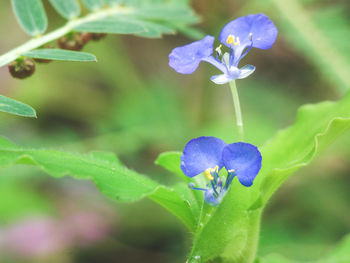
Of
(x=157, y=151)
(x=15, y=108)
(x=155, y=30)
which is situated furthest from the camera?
(x=157, y=151)

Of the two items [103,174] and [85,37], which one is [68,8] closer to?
[85,37]

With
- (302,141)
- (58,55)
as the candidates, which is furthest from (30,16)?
(302,141)

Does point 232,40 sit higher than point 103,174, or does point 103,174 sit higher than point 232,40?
point 232,40

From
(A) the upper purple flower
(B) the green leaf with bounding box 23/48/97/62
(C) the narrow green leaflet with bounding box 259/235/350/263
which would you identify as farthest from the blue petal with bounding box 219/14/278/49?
(C) the narrow green leaflet with bounding box 259/235/350/263

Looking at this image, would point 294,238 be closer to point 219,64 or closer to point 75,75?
point 219,64

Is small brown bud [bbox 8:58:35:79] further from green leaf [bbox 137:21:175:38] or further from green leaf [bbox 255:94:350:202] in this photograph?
green leaf [bbox 255:94:350:202]

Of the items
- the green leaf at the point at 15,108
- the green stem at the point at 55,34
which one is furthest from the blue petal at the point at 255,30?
the green stem at the point at 55,34
